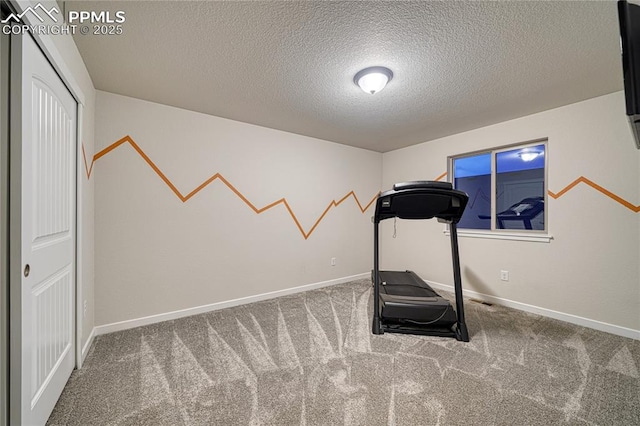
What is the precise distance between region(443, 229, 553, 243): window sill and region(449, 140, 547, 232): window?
0.11 meters

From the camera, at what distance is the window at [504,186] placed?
2.96 metres

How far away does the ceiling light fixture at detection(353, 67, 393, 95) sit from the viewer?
1.97m

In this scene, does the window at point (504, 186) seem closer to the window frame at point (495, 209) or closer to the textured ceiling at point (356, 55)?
the window frame at point (495, 209)

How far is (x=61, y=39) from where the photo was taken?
1.46 meters

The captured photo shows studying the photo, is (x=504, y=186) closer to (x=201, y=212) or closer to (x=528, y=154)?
(x=528, y=154)

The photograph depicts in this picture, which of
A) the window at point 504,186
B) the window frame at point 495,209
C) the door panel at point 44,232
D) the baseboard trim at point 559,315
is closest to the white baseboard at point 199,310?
the door panel at point 44,232

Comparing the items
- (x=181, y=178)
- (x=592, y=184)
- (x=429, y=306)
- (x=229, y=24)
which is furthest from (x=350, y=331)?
(x=592, y=184)

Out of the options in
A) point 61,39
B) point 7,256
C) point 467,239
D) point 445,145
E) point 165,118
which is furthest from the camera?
point 445,145

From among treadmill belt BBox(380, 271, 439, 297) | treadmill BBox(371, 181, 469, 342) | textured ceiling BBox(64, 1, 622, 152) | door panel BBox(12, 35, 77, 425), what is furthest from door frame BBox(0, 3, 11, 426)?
treadmill belt BBox(380, 271, 439, 297)

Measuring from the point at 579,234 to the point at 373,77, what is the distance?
8.72 ft

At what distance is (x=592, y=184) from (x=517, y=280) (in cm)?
125

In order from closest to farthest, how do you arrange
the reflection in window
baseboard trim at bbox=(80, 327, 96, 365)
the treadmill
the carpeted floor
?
the carpeted floor, baseboard trim at bbox=(80, 327, 96, 365), the treadmill, the reflection in window

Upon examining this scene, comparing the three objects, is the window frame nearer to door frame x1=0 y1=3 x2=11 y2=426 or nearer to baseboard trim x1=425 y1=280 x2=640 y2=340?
baseboard trim x1=425 y1=280 x2=640 y2=340

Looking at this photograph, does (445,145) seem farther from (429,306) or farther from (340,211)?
(429,306)
